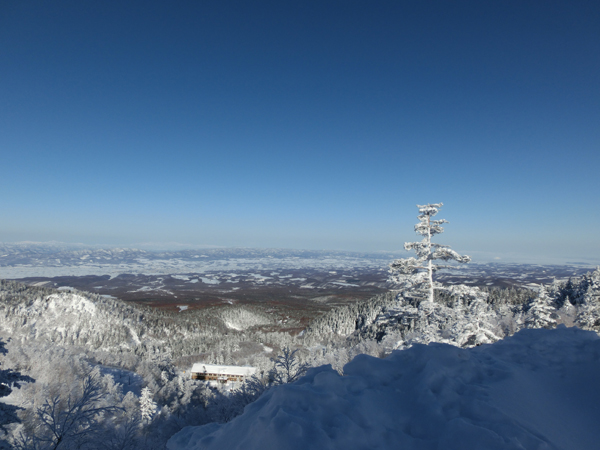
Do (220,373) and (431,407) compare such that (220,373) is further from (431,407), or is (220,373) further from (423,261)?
(431,407)

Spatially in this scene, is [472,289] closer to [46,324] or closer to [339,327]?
[339,327]

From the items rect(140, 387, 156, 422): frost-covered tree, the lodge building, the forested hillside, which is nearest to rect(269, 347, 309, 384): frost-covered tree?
the forested hillside

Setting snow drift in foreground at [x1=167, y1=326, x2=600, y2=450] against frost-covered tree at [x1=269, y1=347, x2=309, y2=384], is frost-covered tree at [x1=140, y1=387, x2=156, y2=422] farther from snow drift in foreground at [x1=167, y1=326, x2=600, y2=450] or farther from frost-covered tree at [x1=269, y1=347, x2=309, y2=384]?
snow drift in foreground at [x1=167, y1=326, x2=600, y2=450]

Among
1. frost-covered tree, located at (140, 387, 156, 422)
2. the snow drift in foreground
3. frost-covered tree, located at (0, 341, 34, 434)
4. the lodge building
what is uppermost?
the snow drift in foreground

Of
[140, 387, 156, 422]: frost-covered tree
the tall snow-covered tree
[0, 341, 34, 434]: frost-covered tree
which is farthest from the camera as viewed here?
[140, 387, 156, 422]: frost-covered tree

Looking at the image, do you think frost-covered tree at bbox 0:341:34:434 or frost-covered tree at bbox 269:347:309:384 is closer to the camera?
frost-covered tree at bbox 0:341:34:434
